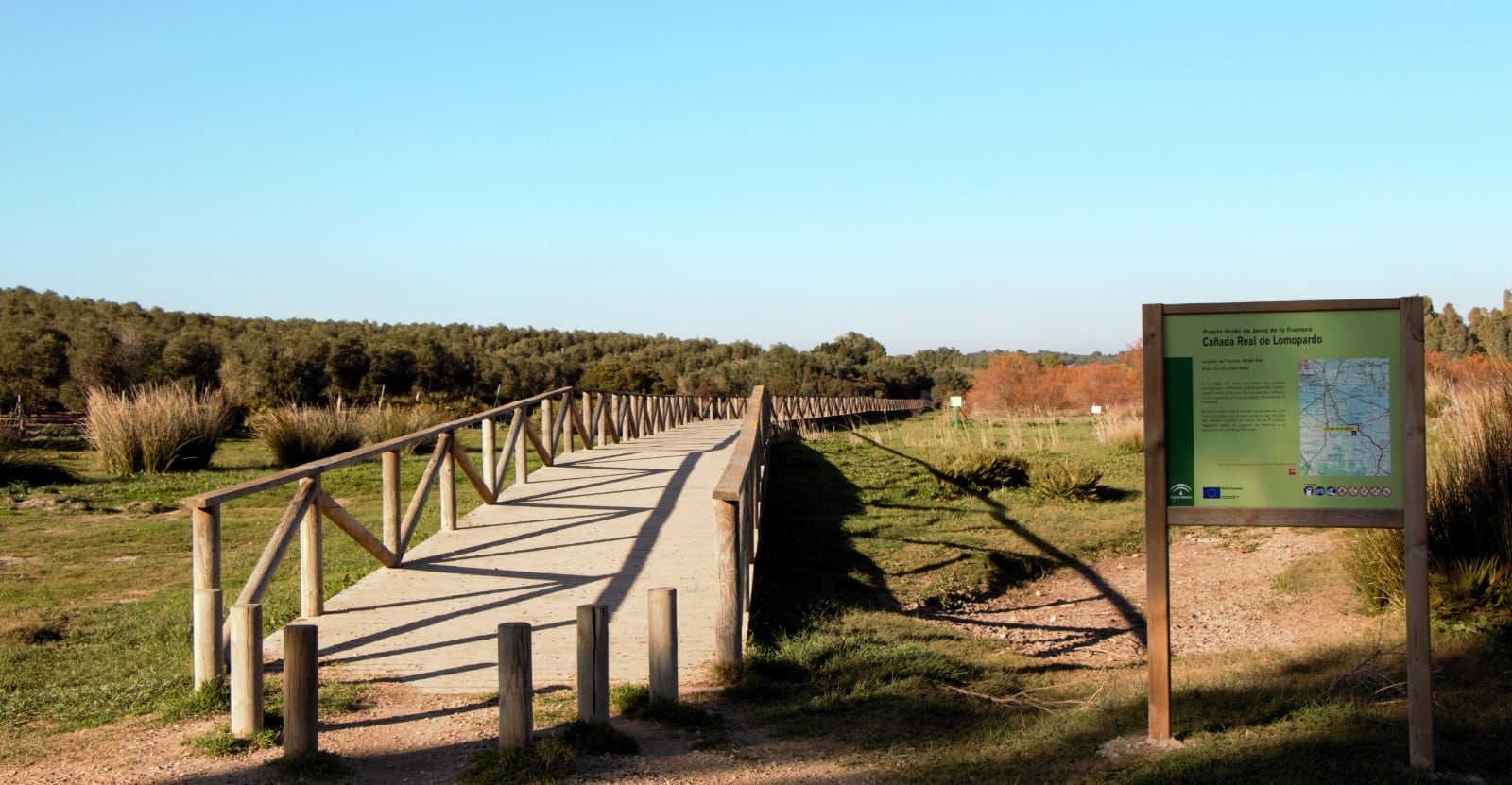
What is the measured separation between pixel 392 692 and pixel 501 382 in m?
51.2

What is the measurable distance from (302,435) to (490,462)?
686 centimetres

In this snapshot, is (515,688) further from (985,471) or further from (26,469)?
(26,469)

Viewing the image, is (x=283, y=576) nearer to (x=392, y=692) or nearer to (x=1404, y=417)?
(x=392, y=692)

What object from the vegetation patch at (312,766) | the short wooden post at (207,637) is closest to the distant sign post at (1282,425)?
the vegetation patch at (312,766)

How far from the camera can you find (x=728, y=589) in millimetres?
6387

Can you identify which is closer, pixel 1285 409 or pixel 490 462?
pixel 1285 409

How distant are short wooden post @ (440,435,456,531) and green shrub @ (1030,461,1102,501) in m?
8.22

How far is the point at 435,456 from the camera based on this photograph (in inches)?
387

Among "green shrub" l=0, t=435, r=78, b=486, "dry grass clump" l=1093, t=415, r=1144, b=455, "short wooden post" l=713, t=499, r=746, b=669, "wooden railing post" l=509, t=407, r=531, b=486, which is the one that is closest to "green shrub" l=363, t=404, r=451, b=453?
"green shrub" l=0, t=435, r=78, b=486

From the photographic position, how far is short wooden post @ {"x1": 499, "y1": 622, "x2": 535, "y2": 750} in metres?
4.74

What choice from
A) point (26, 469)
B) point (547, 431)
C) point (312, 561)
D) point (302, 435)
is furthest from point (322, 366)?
point (312, 561)

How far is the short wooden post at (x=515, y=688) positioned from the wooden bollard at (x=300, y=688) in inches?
28.2

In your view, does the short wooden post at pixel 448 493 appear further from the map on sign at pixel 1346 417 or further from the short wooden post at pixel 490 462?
the map on sign at pixel 1346 417

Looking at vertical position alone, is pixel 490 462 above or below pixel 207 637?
above
